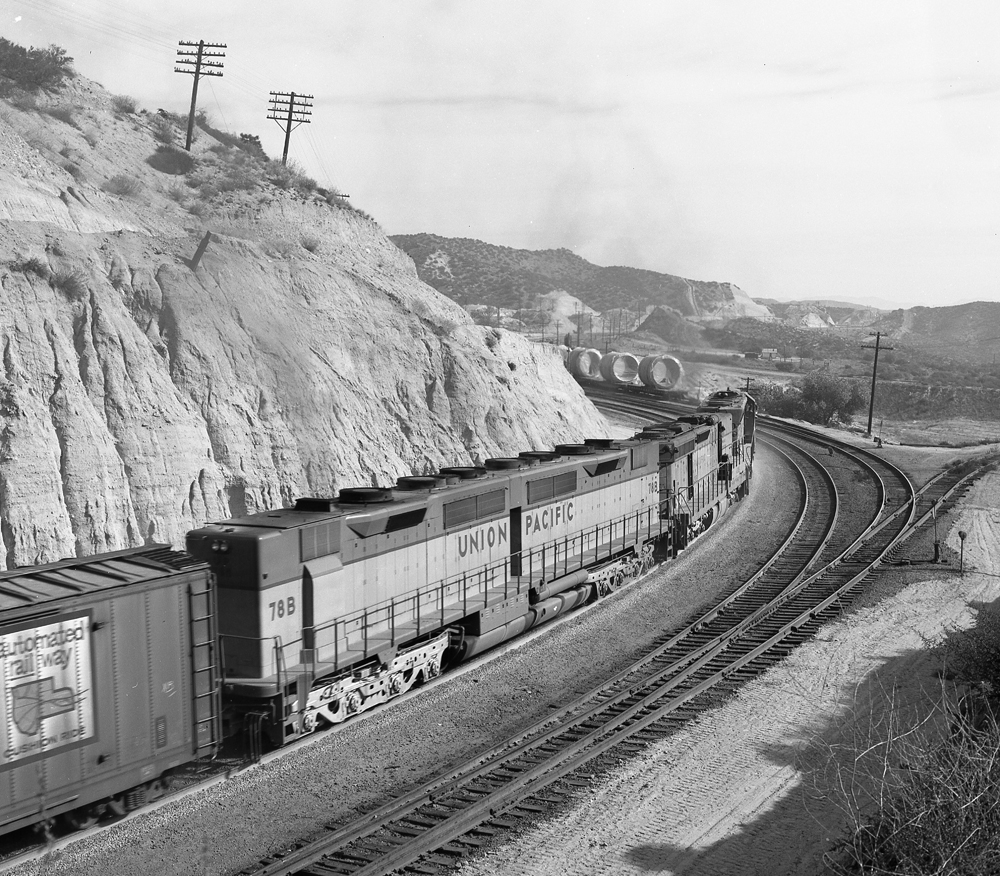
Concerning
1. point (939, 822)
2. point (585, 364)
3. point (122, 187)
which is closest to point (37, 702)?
point (939, 822)

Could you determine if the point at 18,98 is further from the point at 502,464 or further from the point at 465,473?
the point at 465,473

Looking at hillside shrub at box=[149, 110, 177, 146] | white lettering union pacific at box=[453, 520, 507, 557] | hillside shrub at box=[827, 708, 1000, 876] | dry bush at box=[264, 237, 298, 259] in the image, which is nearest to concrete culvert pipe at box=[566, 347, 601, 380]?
hillside shrub at box=[149, 110, 177, 146]

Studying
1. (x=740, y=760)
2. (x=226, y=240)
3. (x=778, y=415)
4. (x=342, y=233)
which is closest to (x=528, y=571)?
(x=740, y=760)

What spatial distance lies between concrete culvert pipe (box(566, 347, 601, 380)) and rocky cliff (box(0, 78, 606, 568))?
72.7ft

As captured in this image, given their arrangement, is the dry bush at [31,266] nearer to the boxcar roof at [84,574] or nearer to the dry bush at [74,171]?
the dry bush at [74,171]

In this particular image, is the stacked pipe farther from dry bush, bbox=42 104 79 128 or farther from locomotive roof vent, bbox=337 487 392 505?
locomotive roof vent, bbox=337 487 392 505

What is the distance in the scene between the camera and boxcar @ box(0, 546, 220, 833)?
8.96 meters

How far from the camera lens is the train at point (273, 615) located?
9312mm

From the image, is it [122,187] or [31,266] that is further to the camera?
[122,187]

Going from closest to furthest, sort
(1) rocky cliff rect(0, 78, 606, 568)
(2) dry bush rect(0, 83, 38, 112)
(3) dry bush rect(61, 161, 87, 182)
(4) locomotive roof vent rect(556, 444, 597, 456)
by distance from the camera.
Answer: (4) locomotive roof vent rect(556, 444, 597, 456) < (1) rocky cliff rect(0, 78, 606, 568) < (3) dry bush rect(61, 161, 87, 182) < (2) dry bush rect(0, 83, 38, 112)

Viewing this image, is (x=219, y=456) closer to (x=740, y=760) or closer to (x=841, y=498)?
(x=740, y=760)

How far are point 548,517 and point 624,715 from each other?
19.4ft

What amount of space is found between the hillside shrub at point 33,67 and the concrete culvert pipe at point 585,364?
36716mm

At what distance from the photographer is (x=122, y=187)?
34906 millimetres
